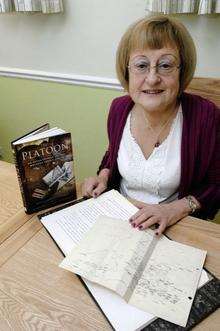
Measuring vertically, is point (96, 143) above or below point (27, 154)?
below

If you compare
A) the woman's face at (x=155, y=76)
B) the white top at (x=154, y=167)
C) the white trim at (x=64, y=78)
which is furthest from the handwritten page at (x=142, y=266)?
the white trim at (x=64, y=78)

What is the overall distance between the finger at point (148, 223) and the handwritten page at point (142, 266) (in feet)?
0.05

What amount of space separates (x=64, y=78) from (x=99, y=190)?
46.4 inches

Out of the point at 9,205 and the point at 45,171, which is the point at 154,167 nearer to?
the point at 45,171

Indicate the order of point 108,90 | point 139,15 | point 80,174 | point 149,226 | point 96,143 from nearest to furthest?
point 149,226 < point 139,15 < point 108,90 < point 96,143 < point 80,174

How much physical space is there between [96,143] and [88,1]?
0.85 m

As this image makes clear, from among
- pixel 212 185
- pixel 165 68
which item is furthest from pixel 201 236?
pixel 165 68

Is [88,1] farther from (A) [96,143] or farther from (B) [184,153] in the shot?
(B) [184,153]

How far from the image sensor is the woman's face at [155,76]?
1.13 meters

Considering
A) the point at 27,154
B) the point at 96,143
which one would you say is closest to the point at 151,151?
the point at 27,154

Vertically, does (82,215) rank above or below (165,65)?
below

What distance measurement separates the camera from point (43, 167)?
1.00m

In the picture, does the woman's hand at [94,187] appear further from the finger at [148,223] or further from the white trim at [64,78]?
the white trim at [64,78]

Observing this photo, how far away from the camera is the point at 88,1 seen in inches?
71.3
